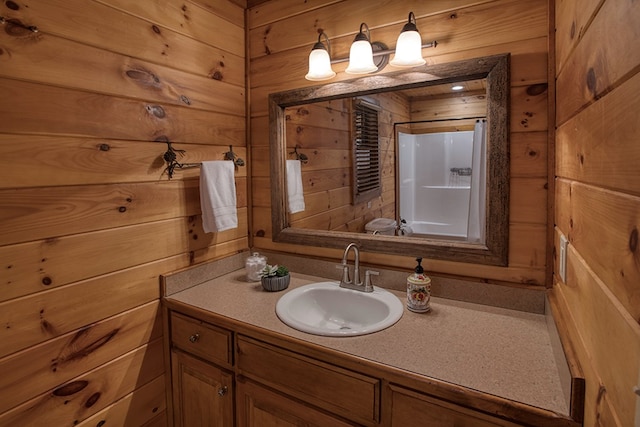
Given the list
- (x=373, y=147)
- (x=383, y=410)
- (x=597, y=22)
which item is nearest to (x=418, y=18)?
(x=373, y=147)

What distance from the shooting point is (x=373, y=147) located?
161 cm

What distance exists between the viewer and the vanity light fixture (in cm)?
131

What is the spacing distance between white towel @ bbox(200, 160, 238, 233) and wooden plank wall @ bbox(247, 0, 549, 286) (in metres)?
0.46

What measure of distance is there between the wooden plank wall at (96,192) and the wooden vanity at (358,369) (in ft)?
0.63

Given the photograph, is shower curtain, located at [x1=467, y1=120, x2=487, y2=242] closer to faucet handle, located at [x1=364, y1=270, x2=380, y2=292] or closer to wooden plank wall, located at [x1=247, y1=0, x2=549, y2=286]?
wooden plank wall, located at [x1=247, y1=0, x2=549, y2=286]

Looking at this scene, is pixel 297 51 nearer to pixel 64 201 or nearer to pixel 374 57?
pixel 374 57

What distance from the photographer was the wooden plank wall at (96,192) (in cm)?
108

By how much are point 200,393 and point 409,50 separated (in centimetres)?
156

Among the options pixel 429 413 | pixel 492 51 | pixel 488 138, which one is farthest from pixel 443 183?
pixel 429 413

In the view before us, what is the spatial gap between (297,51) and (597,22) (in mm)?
1280

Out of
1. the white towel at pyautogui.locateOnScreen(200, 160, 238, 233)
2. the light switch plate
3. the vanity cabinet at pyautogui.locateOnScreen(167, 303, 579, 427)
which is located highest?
the white towel at pyautogui.locateOnScreen(200, 160, 238, 233)

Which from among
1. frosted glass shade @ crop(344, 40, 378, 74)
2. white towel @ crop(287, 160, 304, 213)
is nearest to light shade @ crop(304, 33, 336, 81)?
frosted glass shade @ crop(344, 40, 378, 74)

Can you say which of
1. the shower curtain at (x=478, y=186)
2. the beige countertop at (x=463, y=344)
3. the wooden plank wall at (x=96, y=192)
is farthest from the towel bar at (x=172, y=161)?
the shower curtain at (x=478, y=186)

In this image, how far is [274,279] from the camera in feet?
5.04
